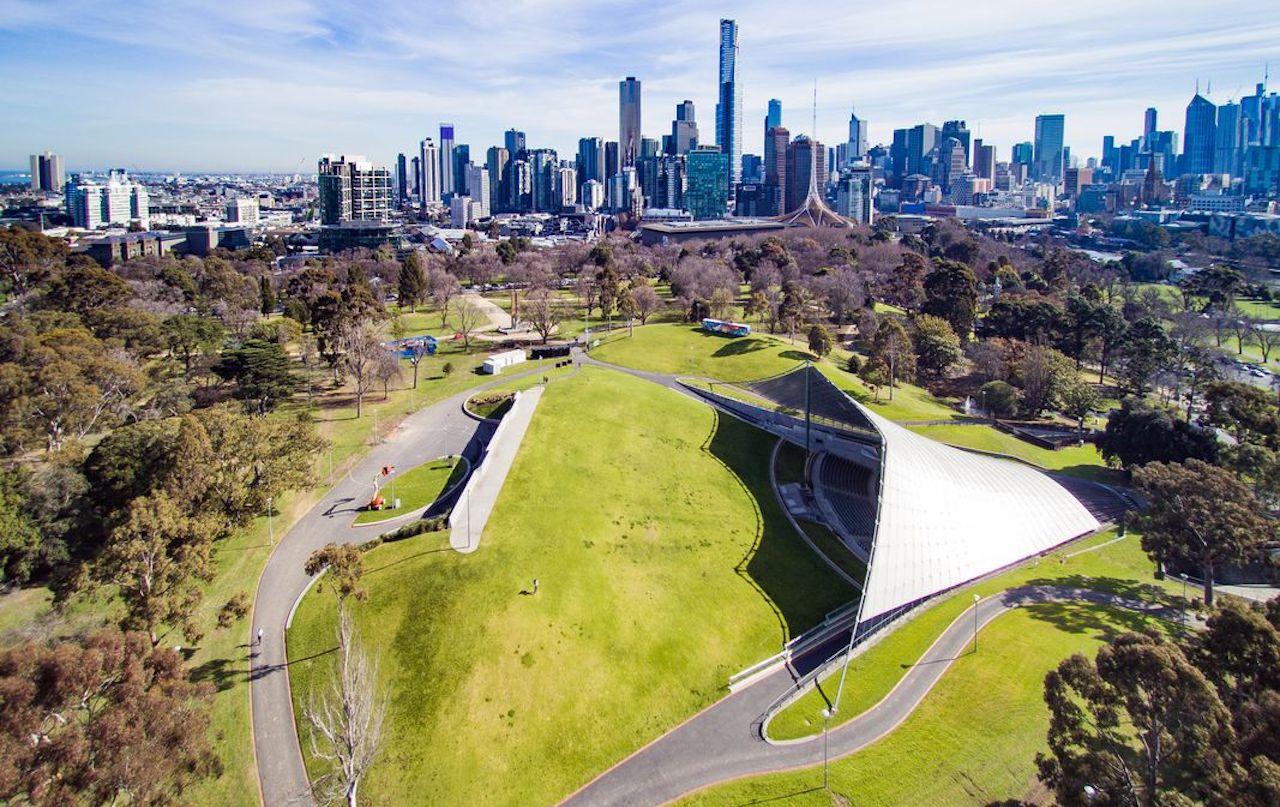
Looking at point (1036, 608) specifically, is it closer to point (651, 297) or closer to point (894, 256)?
point (651, 297)

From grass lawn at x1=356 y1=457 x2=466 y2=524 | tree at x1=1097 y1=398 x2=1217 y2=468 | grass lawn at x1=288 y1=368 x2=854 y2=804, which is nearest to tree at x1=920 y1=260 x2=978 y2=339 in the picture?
tree at x1=1097 y1=398 x2=1217 y2=468

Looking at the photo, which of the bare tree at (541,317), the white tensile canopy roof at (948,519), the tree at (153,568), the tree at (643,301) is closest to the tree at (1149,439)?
the white tensile canopy roof at (948,519)

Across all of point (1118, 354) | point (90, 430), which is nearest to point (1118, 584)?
point (1118, 354)

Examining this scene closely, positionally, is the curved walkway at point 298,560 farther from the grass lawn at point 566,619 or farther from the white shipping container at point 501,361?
the white shipping container at point 501,361

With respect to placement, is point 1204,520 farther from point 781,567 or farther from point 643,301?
point 643,301

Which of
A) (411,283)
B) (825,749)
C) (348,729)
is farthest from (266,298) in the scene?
(825,749)

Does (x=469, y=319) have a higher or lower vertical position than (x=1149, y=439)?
higher
